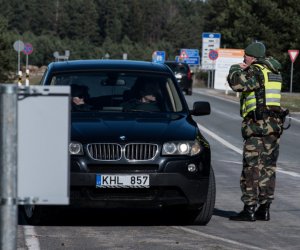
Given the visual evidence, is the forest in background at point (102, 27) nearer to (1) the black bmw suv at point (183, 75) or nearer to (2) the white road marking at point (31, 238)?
(1) the black bmw suv at point (183, 75)

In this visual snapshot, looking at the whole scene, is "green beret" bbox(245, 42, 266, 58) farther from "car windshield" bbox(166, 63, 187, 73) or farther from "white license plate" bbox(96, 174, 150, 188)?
"car windshield" bbox(166, 63, 187, 73)

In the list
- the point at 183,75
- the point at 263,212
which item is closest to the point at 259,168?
the point at 263,212

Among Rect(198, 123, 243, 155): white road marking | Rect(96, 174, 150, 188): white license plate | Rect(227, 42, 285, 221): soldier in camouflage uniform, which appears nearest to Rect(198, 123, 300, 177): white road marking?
Rect(198, 123, 243, 155): white road marking

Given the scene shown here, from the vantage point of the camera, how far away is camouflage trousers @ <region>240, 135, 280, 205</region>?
34.5 feet

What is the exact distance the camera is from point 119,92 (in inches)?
438

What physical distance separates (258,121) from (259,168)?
0.49 metres

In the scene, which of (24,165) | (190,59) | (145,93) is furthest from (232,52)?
(24,165)

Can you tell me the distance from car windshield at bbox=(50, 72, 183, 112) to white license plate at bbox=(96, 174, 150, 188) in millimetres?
1388

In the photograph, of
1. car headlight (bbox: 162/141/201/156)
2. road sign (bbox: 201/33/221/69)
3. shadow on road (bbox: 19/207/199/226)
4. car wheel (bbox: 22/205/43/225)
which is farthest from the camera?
road sign (bbox: 201/33/221/69)

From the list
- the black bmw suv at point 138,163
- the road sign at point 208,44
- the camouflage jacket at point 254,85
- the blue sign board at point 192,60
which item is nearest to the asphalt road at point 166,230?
the black bmw suv at point 138,163

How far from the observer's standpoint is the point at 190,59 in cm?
8731

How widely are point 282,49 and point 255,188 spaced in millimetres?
77363

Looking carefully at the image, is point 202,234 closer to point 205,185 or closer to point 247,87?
point 205,185

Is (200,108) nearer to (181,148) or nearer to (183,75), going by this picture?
(181,148)
